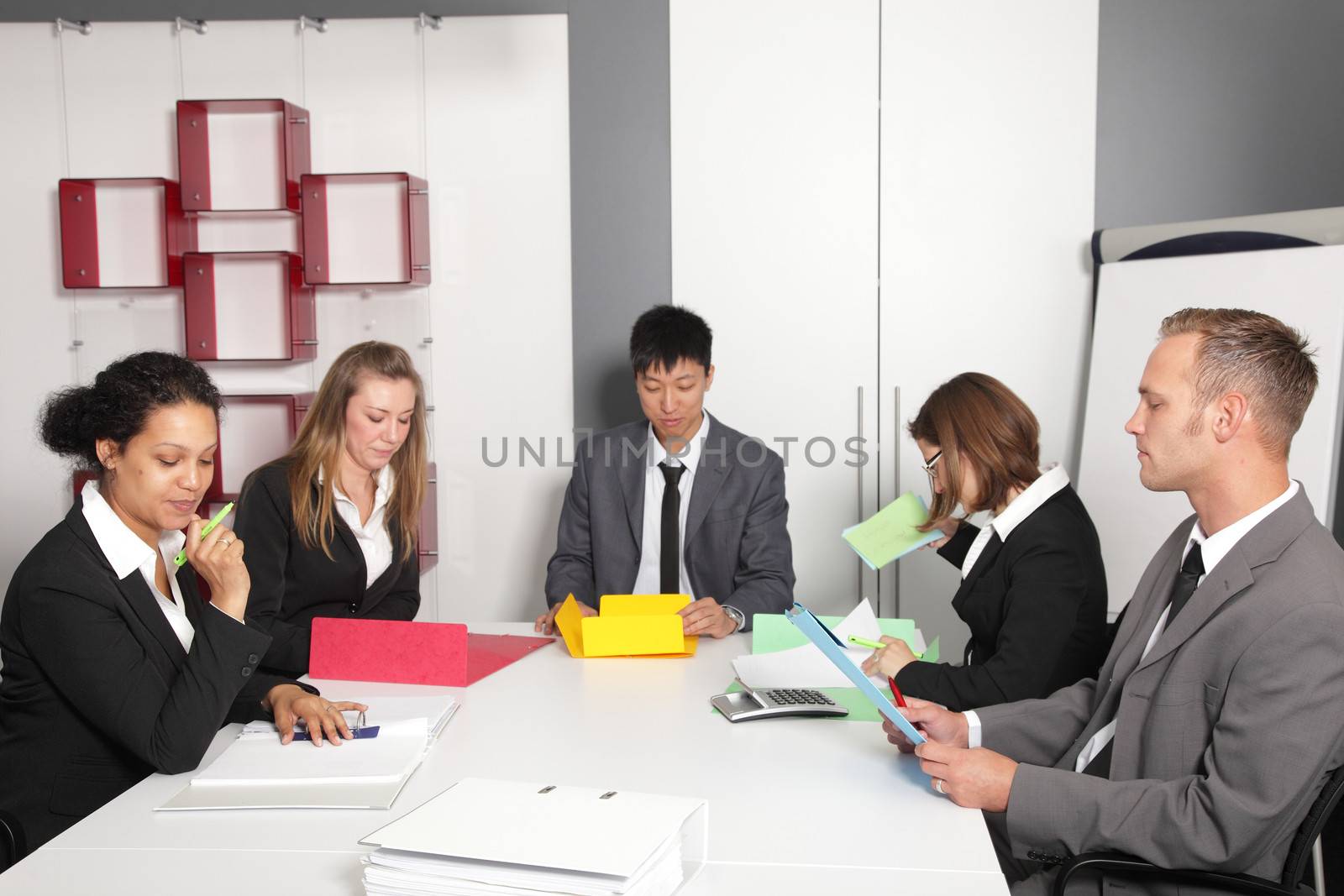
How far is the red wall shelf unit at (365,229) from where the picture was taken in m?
3.83

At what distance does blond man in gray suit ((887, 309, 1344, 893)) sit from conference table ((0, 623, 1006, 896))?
0.44ft

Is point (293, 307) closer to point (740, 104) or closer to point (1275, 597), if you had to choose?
point (740, 104)

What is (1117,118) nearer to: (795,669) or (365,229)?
(795,669)

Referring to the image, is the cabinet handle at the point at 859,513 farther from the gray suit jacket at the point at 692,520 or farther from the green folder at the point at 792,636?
the green folder at the point at 792,636

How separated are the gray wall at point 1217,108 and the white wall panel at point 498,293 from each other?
1.88 m

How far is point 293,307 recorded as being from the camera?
385 centimetres

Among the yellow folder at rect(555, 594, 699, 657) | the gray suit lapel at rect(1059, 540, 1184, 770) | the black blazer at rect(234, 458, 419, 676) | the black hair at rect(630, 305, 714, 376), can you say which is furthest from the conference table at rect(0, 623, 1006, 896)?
the black hair at rect(630, 305, 714, 376)

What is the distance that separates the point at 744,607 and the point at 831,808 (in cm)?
124

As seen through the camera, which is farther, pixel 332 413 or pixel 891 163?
pixel 891 163

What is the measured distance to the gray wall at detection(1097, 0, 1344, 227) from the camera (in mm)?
3637

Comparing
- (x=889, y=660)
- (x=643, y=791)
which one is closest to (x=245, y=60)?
(x=889, y=660)

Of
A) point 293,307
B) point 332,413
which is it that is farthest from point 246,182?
point 332,413

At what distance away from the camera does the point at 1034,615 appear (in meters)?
2.14

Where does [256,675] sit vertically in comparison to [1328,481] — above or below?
below
